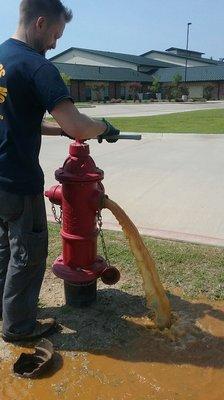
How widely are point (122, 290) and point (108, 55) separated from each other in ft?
220

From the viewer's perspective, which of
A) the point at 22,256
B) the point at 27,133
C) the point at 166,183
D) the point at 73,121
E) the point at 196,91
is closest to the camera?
the point at 73,121

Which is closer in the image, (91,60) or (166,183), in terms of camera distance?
(166,183)

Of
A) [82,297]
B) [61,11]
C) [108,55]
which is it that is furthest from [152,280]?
[108,55]

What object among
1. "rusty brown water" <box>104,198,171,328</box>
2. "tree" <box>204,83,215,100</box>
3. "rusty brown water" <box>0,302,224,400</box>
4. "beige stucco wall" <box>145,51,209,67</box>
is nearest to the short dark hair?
"rusty brown water" <box>104,198,171,328</box>

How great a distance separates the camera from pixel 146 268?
277 centimetres

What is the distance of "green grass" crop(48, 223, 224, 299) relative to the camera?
3.35 meters

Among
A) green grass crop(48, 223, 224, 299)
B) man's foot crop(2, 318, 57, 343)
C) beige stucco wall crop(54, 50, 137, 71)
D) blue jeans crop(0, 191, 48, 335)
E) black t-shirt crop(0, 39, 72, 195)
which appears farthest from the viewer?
beige stucco wall crop(54, 50, 137, 71)

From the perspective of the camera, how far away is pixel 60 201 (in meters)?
2.88

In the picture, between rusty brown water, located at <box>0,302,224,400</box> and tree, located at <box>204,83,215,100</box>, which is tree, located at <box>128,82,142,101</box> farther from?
rusty brown water, located at <box>0,302,224,400</box>

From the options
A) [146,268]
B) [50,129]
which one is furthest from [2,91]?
[146,268]

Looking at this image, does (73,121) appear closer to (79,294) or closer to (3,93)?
(3,93)

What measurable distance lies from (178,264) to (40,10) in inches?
87.5

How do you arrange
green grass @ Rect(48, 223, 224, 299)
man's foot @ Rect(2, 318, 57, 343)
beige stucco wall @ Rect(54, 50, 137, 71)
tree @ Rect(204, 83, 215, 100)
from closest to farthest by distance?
man's foot @ Rect(2, 318, 57, 343), green grass @ Rect(48, 223, 224, 299), tree @ Rect(204, 83, 215, 100), beige stucco wall @ Rect(54, 50, 137, 71)

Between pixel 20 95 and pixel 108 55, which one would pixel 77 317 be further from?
pixel 108 55
